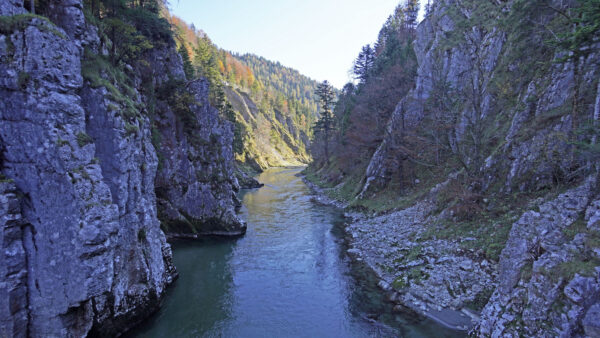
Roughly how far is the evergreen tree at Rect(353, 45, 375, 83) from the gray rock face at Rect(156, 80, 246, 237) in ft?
119

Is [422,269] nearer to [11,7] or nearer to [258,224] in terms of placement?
[258,224]

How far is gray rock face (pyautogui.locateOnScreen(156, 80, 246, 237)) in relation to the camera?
80.3ft

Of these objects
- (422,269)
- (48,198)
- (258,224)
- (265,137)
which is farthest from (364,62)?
(265,137)

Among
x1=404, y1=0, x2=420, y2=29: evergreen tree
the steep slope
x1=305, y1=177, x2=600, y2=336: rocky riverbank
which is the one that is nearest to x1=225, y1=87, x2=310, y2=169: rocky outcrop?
x1=404, y1=0, x2=420, y2=29: evergreen tree

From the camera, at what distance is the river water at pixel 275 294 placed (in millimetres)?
12602

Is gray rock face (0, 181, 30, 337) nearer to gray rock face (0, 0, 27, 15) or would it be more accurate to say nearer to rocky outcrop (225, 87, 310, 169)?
gray rock face (0, 0, 27, 15)

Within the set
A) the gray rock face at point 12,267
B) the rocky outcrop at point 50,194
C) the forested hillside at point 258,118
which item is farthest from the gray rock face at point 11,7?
the forested hillside at point 258,118

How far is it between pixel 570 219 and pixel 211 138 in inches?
1035

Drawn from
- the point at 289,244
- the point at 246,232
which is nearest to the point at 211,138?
the point at 246,232

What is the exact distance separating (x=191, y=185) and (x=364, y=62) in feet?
141

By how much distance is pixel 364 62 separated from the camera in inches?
2176

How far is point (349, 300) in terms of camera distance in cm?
1466

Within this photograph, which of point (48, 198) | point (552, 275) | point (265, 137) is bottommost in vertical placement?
point (552, 275)

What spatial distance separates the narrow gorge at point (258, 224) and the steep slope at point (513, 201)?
0.08m
